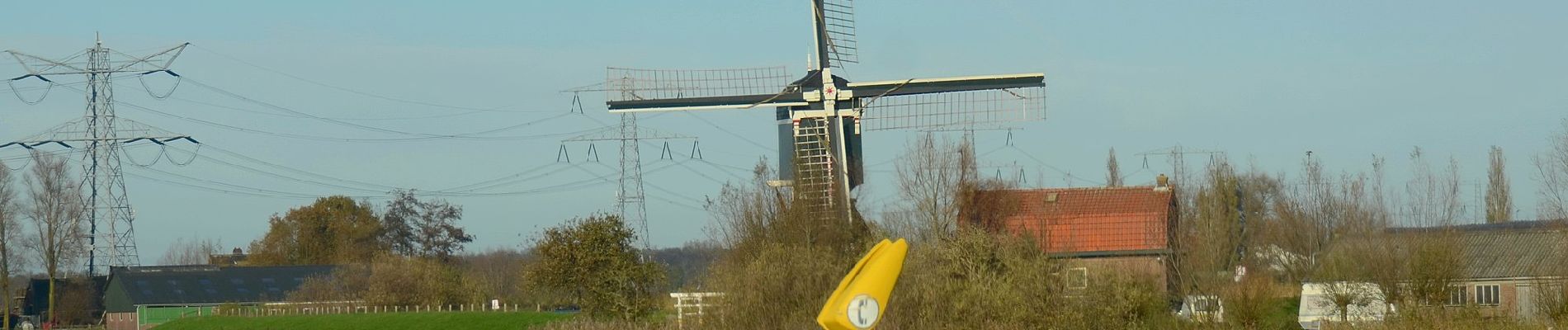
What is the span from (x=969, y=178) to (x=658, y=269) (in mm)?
10929

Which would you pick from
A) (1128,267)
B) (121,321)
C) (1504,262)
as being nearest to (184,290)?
(121,321)

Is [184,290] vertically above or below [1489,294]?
above

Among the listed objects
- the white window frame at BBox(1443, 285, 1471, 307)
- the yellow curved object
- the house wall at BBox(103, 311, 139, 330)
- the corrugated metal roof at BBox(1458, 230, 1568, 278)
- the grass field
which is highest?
the yellow curved object

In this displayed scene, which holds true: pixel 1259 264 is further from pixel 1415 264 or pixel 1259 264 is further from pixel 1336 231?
pixel 1415 264

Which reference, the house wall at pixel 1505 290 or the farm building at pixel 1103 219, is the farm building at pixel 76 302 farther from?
the house wall at pixel 1505 290

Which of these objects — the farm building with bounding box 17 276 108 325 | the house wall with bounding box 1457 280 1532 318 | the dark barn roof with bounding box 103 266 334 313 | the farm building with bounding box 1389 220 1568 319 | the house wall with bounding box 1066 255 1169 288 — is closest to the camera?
the house wall with bounding box 1066 255 1169 288

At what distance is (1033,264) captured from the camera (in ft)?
97.2

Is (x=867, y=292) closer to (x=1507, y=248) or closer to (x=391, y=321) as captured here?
(x=1507, y=248)

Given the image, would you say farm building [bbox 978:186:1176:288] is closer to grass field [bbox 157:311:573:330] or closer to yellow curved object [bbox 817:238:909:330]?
grass field [bbox 157:311:573:330]

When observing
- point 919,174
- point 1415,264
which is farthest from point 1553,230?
point 919,174

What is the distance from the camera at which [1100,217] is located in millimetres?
46250

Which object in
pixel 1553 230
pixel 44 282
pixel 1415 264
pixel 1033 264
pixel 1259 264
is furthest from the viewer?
pixel 44 282

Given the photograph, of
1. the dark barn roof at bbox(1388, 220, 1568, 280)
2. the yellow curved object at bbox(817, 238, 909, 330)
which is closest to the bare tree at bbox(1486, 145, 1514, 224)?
the dark barn roof at bbox(1388, 220, 1568, 280)

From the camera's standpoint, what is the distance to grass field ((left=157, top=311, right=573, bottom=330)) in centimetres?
5144
